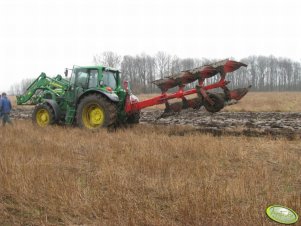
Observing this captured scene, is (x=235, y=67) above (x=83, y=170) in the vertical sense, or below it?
above

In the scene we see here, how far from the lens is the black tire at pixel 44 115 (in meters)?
11.9

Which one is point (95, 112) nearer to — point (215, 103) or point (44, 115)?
point (44, 115)

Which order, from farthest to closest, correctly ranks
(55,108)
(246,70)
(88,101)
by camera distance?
(246,70), (55,108), (88,101)

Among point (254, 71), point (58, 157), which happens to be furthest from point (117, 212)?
point (254, 71)

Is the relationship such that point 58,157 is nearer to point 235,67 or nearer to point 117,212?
point 117,212

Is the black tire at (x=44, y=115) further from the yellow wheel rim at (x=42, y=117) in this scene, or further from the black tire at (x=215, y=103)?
the black tire at (x=215, y=103)

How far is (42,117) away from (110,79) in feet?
10.2

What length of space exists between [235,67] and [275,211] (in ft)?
22.1

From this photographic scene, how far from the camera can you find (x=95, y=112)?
A: 1106cm

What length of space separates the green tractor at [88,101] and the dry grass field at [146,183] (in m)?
3.34

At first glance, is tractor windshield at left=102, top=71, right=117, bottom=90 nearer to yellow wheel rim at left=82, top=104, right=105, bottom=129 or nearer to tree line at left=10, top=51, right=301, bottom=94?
yellow wheel rim at left=82, top=104, right=105, bottom=129

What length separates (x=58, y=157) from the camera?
6.15 m

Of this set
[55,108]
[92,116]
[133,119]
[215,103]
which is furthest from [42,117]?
[215,103]

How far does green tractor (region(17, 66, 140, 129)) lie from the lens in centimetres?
1062
